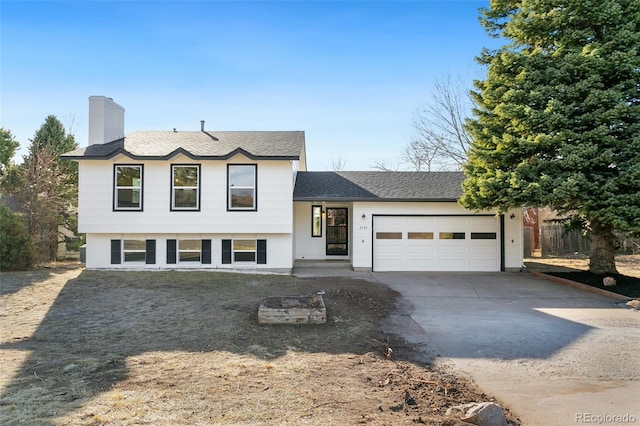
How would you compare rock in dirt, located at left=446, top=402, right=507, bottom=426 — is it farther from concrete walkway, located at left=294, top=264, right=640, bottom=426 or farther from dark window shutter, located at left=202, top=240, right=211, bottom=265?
dark window shutter, located at left=202, top=240, right=211, bottom=265

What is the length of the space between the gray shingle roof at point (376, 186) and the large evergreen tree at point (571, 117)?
2220 millimetres

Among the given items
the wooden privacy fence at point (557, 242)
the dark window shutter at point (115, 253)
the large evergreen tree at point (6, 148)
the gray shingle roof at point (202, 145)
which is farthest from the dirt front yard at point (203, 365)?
the wooden privacy fence at point (557, 242)

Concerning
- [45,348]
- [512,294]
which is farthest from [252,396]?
[512,294]

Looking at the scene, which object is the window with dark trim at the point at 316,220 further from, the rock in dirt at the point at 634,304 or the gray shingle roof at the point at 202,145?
the rock in dirt at the point at 634,304

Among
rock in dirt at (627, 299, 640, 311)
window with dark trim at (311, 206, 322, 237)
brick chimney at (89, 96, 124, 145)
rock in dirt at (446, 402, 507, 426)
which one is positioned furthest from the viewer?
window with dark trim at (311, 206, 322, 237)

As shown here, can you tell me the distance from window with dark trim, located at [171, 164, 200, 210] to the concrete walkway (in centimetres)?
763

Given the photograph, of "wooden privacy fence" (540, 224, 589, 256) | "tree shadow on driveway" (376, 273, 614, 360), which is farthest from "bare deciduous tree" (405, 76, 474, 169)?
"tree shadow on driveway" (376, 273, 614, 360)

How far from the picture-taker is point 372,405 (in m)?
3.88

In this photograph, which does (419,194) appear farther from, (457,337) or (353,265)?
(457,337)

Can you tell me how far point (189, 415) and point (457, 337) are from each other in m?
Answer: 4.69

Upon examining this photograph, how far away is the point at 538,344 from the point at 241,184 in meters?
10.0

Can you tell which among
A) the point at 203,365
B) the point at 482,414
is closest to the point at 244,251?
the point at 203,365

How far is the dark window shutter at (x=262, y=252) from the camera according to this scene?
1323 centimetres

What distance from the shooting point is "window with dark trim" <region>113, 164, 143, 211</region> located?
42.7 feet
